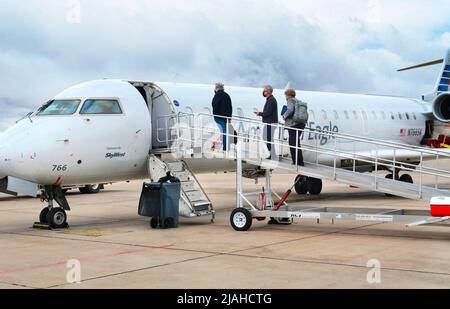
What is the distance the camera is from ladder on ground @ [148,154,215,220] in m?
13.8

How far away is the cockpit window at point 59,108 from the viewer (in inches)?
519

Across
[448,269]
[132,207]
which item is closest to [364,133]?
[132,207]

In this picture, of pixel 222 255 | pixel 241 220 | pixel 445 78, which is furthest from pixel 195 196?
pixel 445 78

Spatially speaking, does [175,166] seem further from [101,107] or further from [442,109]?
[442,109]

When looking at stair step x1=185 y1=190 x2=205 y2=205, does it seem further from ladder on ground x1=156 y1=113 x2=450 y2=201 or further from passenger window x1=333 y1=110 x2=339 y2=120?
passenger window x1=333 y1=110 x2=339 y2=120

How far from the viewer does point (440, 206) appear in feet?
34.8

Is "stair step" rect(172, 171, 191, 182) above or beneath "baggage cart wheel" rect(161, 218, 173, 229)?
above

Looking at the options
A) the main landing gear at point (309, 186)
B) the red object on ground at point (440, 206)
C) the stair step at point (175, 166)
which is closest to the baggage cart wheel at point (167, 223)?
the stair step at point (175, 166)

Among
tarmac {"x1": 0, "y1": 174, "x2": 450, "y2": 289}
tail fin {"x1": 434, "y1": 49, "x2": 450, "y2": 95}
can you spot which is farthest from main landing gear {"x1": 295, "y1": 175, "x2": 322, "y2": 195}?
tarmac {"x1": 0, "y1": 174, "x2": 450, "y2": 289}

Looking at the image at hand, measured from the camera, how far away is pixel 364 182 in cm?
1240

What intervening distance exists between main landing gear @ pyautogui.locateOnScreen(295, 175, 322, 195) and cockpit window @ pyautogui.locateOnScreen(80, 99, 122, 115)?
36.1ft

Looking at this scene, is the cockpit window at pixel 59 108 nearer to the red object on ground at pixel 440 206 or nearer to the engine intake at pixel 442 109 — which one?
the red object on ground at pixel 440 206

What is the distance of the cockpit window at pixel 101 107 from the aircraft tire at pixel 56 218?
2.22 meters
